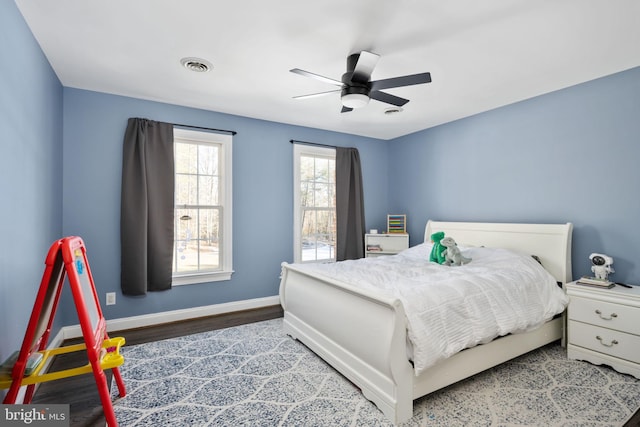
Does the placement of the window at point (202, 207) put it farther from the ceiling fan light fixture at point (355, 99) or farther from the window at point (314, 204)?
the ceiling fan light fixture at point (355, 99)

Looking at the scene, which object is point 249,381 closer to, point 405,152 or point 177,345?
point 177,345

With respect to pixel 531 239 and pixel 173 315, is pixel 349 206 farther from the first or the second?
pixel 173 315

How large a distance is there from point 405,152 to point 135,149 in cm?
374

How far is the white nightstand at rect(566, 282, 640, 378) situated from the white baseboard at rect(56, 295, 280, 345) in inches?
126

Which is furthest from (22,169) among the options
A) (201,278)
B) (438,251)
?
(438,251)

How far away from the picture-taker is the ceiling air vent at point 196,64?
2.66 m

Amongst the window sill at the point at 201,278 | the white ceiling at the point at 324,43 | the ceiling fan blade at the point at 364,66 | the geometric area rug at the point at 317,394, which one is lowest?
the geometric area rug at the point at 317,394

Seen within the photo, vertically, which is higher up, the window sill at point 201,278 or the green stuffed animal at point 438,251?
the green stuffed animal at point 438,251

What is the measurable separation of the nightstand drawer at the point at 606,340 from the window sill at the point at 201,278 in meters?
3.52

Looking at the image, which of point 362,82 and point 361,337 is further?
point 362,82

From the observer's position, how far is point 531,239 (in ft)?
11.0

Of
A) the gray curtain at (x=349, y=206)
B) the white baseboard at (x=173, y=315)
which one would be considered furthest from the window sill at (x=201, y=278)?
the gray curtain at (x=349, y=206)

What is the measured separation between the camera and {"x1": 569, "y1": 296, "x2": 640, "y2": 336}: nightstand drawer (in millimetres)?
2408

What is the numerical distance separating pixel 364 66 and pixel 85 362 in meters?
3.25
